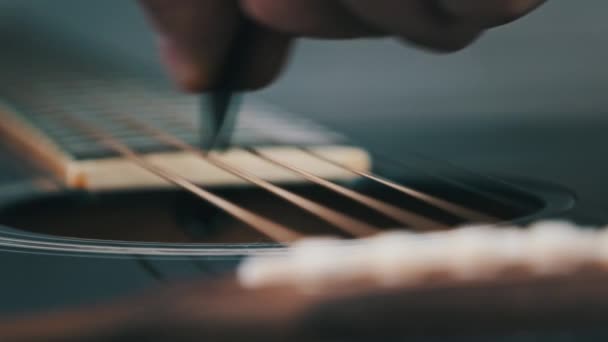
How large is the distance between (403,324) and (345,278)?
3cm

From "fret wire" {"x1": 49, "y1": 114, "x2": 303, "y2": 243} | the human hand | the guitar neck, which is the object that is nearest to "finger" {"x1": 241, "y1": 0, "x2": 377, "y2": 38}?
the human hand

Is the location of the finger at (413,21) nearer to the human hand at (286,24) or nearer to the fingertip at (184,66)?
the human hand at (286,24)

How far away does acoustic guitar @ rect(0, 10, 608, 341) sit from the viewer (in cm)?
28

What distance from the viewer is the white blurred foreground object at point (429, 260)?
0.99ft

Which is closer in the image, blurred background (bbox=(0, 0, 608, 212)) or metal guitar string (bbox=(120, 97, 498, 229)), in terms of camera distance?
metal guitar string (bbox=(120, 97, 498, 229))

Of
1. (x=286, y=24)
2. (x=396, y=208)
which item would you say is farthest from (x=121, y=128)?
(x=286, y=24)

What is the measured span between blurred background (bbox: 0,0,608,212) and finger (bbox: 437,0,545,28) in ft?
0.70

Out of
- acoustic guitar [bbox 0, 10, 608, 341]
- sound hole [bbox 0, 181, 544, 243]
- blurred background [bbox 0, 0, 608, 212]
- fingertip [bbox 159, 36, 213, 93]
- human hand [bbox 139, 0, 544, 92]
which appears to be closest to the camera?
acoustic guitar [bbox 0, 10, 608, 341]

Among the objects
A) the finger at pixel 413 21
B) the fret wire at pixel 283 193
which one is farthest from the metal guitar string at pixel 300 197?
the finger at pixel 413 21

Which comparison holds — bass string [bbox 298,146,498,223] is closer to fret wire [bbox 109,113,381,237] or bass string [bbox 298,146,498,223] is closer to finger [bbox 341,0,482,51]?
fret wire [bbox 109,113,381,237]

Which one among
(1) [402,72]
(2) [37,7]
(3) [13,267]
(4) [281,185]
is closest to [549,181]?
(4) [281,185]

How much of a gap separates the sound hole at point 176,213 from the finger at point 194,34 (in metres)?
0.15

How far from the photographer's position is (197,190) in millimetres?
636

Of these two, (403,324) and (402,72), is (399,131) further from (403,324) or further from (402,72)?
(403,324)
